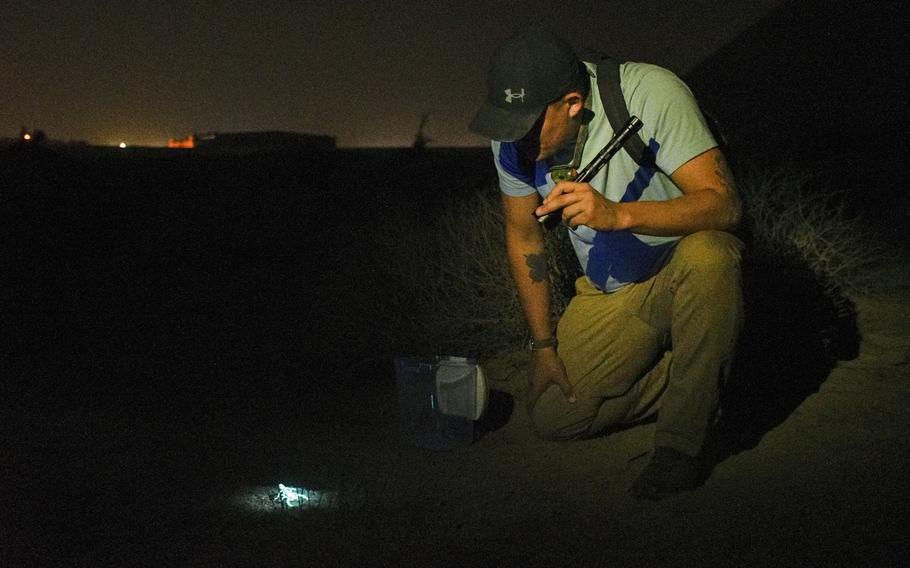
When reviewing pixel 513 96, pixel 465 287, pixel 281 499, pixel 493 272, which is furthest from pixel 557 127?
pixel 465 287

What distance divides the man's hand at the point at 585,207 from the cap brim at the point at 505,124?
40 centimetres

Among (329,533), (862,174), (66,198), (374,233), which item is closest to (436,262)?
(374,233)

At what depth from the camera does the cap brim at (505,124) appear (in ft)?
12.0

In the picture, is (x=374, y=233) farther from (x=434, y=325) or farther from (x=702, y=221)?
(x=702, y=221)

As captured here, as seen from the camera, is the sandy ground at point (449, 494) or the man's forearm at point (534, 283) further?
the man's forearm at point (534, 283)

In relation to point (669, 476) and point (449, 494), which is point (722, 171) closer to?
point (669, 476)

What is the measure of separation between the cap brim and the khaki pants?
30.4 inches

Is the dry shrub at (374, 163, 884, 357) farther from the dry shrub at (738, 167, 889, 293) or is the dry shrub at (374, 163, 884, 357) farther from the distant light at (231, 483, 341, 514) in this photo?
the distant light at (231, 483, 341, 514)

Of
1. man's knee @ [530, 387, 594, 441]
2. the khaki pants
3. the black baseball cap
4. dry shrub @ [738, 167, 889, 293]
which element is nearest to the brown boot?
the khaki pants

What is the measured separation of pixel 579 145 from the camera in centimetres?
382

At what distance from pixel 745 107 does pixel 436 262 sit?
19253mm

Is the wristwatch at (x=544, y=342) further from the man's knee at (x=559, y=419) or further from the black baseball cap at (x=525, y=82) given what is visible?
the black baseball cap at (x=525, y=82)

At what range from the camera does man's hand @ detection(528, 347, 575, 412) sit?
4340 mm

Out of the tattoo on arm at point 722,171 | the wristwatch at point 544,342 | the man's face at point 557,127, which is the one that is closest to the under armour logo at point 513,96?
the man's face at point 557,127
